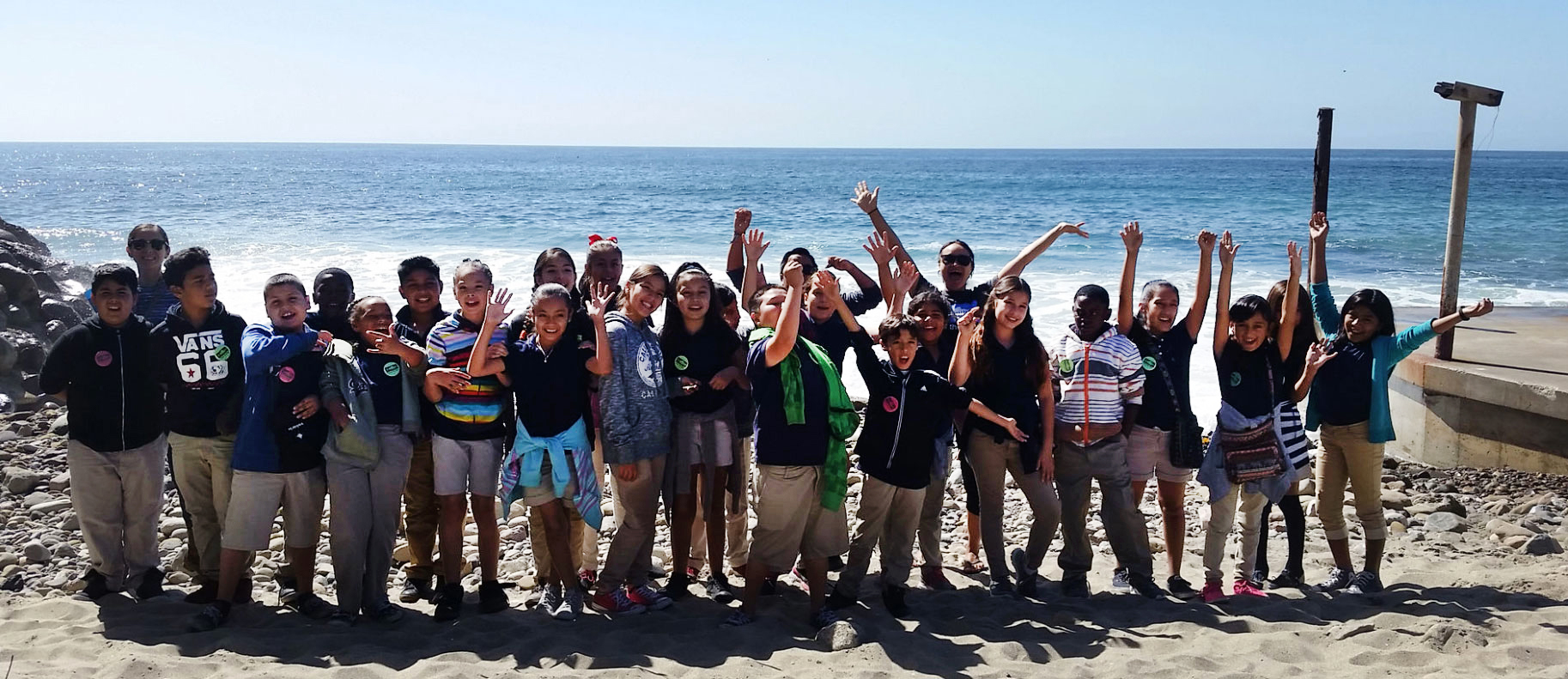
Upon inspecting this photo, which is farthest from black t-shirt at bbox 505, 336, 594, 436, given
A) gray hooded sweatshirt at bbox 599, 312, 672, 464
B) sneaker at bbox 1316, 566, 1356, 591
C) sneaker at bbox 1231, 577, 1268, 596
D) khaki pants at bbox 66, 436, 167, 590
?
sneaker at bbox 1316, 566, 1356, 591

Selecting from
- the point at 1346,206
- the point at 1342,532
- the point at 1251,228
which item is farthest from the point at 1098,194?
the point at 1342,532

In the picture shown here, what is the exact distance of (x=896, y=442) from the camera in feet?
15.6

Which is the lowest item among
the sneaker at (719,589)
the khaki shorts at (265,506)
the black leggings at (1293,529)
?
the sneaker at (719,589)

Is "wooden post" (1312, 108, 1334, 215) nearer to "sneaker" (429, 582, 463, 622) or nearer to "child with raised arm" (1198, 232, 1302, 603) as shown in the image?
"child with raised arm" (1198, 232, 1302, 603)

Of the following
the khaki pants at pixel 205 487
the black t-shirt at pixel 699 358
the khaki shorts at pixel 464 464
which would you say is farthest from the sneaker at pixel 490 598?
the black t-shirt at pixel 699 358

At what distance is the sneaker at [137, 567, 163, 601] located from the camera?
4996 millimetres

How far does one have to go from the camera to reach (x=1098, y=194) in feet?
175

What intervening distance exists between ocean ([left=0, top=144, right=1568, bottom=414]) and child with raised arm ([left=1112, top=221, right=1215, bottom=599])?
569 cm

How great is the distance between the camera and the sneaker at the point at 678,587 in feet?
16.8

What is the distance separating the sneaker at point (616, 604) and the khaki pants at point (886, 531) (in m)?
0.93

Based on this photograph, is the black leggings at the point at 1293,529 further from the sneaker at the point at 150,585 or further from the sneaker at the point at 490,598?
the sneaker at the point at 150,585

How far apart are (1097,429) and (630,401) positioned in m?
2.18

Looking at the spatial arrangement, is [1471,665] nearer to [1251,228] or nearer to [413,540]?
[413,540]

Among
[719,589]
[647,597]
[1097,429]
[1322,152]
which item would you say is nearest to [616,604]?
[647,597]
